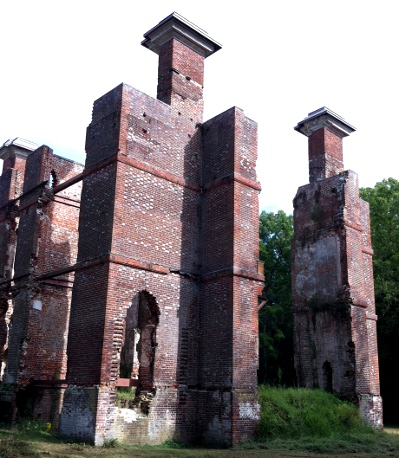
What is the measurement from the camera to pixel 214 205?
14281 mm

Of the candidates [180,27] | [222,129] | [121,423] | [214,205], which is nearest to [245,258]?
[214,205]

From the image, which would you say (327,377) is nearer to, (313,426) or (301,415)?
(313,426)

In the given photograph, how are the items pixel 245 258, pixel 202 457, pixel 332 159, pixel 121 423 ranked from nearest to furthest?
pixel 202 457
pixel 121 423
pixel 245 258
pixel 332 159

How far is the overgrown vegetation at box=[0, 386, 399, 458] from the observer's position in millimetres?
10250

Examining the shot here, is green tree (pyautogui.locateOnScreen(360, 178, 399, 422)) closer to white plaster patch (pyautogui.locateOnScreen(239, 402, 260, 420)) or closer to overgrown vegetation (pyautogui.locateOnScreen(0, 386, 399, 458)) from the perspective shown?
overgrown vegetation (pyautogui.locateOnScreen(0, 386, 399, 458))

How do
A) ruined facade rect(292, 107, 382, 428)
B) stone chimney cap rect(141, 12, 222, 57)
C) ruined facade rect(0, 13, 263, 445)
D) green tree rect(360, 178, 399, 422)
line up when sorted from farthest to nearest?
1. green tree rect(360, 178, 399, 422)
2. ruined facade rect(292, 107, 382, 428)
3. stone chimney cap rect(141, 12, 222, 57)
4. ruined facade rect(0, 13, 263, 445)

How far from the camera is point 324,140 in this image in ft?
64.5

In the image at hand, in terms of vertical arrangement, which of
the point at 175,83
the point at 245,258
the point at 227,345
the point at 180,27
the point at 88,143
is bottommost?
the point at 227,345

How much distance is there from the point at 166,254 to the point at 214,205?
1903mm

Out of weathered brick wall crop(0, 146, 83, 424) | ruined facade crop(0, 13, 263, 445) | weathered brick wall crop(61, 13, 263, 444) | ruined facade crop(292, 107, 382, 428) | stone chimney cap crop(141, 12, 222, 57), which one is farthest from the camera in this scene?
ruined facade crop(292, 107, 382, 428)

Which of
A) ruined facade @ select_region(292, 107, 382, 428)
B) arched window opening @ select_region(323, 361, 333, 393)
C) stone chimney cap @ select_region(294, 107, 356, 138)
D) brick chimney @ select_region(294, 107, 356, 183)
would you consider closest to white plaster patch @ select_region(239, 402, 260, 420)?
ruined facade @ select_region(292, 107, 382, 428)

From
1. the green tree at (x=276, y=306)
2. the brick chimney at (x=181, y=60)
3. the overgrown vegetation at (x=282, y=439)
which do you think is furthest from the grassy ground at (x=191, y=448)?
the green tree at (x=276, y=306)

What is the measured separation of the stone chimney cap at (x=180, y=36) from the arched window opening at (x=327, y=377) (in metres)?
10.2

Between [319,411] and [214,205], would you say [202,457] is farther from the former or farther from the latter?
[214,205]
